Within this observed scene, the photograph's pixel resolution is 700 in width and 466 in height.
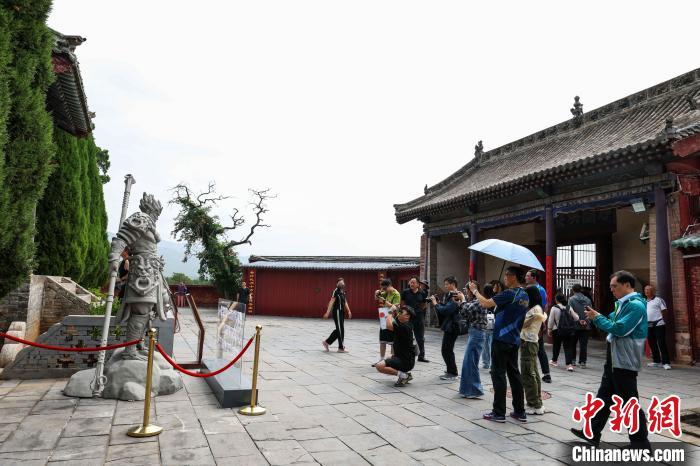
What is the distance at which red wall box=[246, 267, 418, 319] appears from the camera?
72.4ft

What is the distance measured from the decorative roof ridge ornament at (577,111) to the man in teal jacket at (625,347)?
39.6 feet

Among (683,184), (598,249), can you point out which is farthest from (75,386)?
(598,249)

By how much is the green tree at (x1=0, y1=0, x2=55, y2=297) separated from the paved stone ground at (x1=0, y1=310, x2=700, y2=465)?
5.82 ft

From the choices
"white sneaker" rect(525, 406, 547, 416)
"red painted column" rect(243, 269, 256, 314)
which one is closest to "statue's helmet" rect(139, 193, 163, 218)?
"white sneaker" rect(525, 406, 547, 416)

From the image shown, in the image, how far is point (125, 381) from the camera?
17.7 feet

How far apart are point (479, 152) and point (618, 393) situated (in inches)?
615

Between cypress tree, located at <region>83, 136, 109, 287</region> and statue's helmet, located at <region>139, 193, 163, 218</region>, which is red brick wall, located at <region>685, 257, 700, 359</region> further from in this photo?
cypress tree, located at <region>83, 136, 109, 287</region>

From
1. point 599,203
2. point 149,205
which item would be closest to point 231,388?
point 149,205

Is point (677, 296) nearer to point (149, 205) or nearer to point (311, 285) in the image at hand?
point (149, 205)

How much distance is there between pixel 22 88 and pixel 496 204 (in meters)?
11.6

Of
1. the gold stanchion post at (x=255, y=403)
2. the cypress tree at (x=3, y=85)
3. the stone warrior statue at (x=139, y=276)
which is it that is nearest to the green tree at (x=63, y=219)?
the cypress tree at (x=3, y=85)

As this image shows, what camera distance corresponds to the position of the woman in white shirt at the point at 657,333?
8375 millimetres

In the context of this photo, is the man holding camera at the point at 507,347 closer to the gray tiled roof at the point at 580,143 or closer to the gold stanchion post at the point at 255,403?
the gold stanchion post at the point at 255,403

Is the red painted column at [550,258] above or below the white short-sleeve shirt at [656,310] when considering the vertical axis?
above
